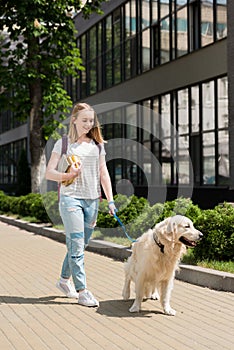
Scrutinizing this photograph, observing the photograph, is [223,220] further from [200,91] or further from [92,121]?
[200,91]

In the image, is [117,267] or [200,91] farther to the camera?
[200,91]

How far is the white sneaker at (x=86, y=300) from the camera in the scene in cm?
746

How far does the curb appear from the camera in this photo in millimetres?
8398

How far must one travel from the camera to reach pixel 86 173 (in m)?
7.53

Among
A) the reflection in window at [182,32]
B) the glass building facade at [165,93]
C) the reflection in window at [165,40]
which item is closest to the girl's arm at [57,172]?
the glass building facade at [165,93]

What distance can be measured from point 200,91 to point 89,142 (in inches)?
605

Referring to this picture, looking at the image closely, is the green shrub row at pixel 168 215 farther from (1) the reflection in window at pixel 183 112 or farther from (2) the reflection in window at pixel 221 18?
(2) the reflection in window at pixel 221 18

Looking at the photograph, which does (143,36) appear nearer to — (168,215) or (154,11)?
(154,11)

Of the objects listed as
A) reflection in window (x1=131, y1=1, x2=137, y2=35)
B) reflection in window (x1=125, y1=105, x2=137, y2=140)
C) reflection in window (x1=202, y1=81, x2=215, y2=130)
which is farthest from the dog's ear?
reflection in window (x1=131, y1=1, x2=137, y2=35)

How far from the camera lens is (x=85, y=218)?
761 cm

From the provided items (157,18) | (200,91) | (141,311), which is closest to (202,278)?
(141,311)

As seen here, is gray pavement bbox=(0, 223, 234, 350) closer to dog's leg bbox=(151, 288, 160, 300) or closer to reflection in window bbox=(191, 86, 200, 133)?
dog's leg bbox=(151, 288, 160, 300)

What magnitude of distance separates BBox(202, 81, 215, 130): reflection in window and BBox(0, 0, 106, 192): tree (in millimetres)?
4496

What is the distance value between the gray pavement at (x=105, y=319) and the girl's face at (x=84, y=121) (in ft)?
6.71
